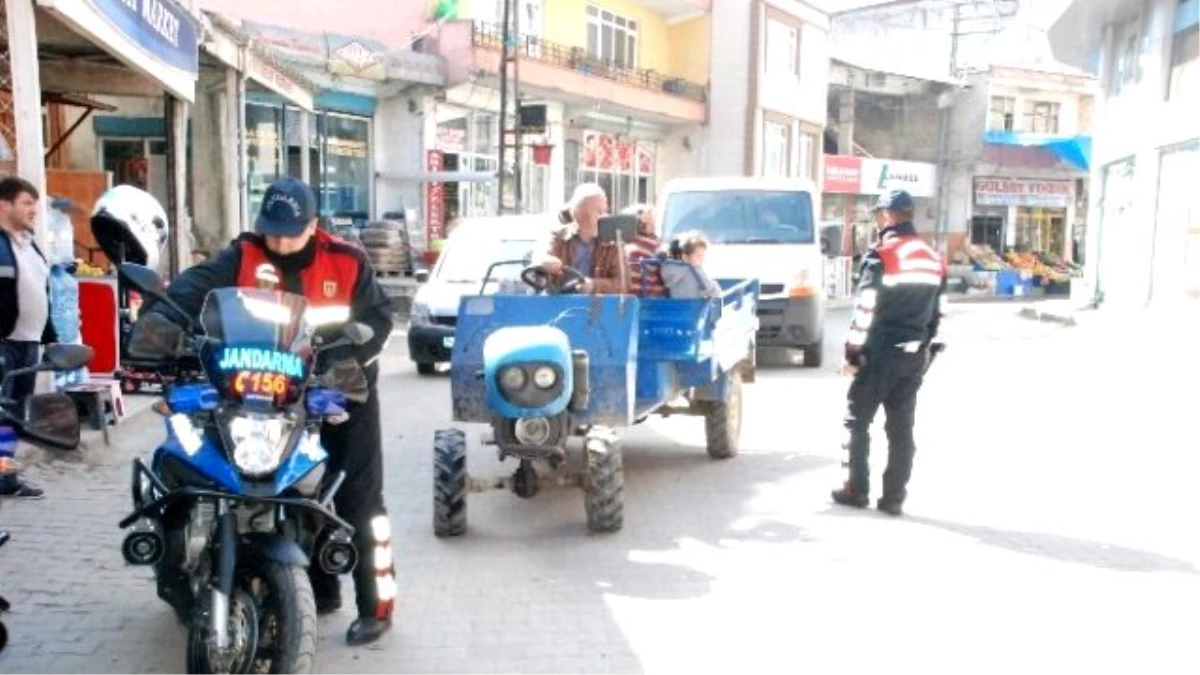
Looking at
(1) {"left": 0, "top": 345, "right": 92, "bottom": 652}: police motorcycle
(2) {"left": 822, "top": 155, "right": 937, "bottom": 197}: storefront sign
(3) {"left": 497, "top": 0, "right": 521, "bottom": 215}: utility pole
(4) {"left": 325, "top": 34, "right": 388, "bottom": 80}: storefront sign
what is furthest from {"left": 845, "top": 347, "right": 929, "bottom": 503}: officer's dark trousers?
(2) {"left": 822, "top": 155, "right": 937, "bottom": 197}: storefront sign

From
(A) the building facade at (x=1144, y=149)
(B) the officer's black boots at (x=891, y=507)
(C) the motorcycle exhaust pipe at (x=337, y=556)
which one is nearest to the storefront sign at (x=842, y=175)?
(A) the building facade at (x=1144, y=149)

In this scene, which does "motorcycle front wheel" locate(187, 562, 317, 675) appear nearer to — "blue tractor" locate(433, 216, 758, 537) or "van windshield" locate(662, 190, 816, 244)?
"blue tractor" locate(433, 216, 758, 537)

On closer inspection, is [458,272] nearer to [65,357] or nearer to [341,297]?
[341,297]

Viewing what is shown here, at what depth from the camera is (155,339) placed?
11.7 ft

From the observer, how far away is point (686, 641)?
14.6 feet

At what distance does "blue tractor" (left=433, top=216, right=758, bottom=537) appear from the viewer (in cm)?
564

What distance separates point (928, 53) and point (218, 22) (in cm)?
3978

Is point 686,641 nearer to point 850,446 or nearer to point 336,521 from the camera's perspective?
point 336,521

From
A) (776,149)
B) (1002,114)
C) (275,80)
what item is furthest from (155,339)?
(1002,114)

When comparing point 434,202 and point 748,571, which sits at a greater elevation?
point 434,202

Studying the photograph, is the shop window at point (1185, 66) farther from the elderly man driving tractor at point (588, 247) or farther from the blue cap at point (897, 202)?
the elderly man driving tractor at point (588, 247)

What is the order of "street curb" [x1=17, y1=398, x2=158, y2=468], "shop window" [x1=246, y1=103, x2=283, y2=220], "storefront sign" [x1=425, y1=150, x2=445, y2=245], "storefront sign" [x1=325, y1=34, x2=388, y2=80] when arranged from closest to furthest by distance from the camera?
"street curb" [x1=17, y1=398, x2=158, y2=468]
"storefront sign" [x1=325, y1=34, x2=388, y2=80]
"shop window" [x1=246, y1=103, x2=283, y2=220]
"storefront sign" [x1=425, y1=150, x2=445, y2=245]

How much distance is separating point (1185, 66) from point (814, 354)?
10034mm

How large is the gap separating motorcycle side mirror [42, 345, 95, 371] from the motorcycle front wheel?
0.85m
